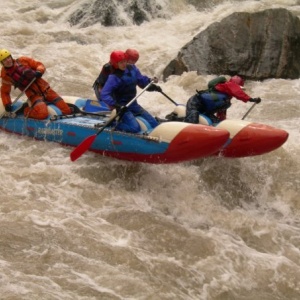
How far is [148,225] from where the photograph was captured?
201 inches

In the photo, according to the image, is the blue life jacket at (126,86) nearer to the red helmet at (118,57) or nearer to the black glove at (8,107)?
the red helmet at (118,57)

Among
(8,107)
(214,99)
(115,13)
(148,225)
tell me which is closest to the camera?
(148,225)

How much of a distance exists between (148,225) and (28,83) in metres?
2.93

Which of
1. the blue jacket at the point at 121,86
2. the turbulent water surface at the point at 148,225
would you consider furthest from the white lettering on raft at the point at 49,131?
the blue jacket at the point at 121,86

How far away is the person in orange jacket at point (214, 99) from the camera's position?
6340mm

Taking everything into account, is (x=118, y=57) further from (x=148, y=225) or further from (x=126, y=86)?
(x=148, y=225)

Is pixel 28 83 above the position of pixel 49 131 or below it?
above

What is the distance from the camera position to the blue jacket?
6.02m

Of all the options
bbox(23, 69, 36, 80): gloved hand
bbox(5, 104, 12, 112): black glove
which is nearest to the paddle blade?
bbox(23, 69, 36, 80): gloved hand

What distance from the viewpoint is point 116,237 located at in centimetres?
479

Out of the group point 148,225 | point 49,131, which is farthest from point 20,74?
point 148,225

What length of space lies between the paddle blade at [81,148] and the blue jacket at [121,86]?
1.49 feet

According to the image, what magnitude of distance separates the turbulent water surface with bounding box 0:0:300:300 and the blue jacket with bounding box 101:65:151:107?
2.57ft

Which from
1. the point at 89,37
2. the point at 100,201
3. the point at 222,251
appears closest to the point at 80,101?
the point at 100,201
